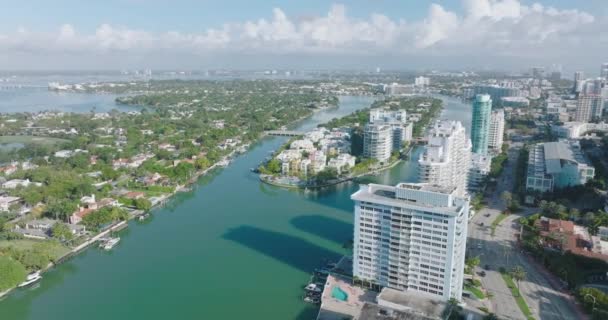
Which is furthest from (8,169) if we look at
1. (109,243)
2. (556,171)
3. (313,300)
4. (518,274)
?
(556,171)

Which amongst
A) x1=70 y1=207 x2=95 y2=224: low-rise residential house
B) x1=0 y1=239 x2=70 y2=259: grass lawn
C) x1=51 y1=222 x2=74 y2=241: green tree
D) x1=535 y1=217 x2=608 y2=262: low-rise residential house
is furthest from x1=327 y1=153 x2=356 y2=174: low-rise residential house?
x1=0 y1=239 x2=70 y2=259: grass lawn

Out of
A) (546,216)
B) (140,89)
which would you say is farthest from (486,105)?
(140,89)

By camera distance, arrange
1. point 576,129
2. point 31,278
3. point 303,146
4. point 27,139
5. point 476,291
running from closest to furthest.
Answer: point 476,291, point 31,278, point 303,146, point 576,129, point 27,139

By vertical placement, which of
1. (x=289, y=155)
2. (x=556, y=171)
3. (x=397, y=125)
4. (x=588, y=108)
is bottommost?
(x=289, y=155)

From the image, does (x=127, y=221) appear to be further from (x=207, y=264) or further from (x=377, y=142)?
(x=377, y=142)

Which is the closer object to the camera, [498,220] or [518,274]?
[518,274]
